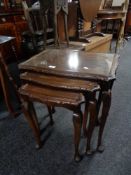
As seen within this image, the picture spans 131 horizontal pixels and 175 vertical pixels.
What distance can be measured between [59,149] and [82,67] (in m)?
0.68

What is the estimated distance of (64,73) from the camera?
1.00 m

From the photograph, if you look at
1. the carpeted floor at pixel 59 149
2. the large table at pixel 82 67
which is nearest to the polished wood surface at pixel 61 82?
the large table at pixel 82 67

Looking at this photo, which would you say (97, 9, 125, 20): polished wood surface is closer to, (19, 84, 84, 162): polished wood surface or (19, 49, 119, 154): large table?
(19, 49, 119, 154): large table

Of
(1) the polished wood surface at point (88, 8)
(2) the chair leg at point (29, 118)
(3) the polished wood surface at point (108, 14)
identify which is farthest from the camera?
(3) the polished wood surface at point (108, 14)

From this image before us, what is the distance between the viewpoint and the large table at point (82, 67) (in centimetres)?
95

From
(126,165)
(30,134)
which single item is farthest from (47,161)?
(126,165)

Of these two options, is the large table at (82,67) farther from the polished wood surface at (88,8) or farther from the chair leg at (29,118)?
the polished wood surface at (88,8)

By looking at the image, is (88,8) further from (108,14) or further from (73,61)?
(73,61)

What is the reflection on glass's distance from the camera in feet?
3.50

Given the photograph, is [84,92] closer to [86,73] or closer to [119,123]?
[86,73]

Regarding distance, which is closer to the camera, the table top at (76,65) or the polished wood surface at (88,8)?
the table top at (76,65)

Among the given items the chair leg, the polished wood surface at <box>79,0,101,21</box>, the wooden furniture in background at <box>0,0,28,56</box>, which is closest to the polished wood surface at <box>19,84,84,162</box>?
the chair leg

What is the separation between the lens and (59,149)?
1.29 m

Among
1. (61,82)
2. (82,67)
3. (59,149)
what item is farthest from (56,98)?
(59,149)
